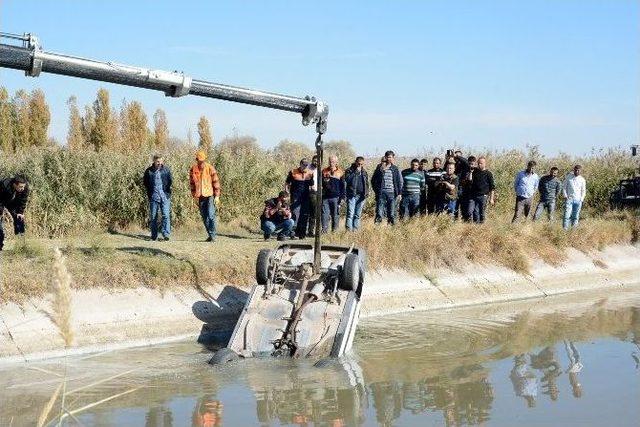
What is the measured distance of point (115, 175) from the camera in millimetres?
22078

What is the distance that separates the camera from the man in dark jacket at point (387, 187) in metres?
20.5

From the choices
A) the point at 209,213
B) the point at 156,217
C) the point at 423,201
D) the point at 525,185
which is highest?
the point at 525,185

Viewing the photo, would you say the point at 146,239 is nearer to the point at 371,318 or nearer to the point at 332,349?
the point at 371,318

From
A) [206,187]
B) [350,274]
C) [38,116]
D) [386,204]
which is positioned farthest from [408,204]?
[38,116]

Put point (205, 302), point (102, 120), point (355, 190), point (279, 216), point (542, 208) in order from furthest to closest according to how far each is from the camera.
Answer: point (102, 120) → point (542, 208) → point (355, 190) → point (279, 216) → point (205, 302)

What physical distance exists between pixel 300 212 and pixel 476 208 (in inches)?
175

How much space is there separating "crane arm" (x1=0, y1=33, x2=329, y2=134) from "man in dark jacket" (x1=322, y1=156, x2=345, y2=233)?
7960 mm

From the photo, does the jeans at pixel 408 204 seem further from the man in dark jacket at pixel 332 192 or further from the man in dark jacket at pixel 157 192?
the man in dark jacket at pixel 157 192

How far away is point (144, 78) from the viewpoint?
9242 millimetres

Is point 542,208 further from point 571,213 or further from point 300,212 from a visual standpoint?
point 300,212

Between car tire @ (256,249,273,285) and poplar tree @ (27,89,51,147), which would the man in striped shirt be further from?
poplar tree @ (27,89,51,147)

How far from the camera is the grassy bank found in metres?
14.4

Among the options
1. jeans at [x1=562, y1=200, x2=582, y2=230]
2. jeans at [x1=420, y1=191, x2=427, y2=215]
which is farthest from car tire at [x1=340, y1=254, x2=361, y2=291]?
jeans at [x1=562, y1=200, x2=582, y2=230]

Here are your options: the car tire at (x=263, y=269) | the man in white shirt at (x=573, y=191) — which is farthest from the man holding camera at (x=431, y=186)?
the car tire at (x=263, y=269)
